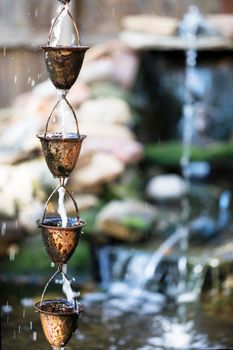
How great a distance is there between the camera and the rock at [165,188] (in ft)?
30.2

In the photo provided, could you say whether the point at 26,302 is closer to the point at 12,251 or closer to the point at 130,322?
the point at 130,322

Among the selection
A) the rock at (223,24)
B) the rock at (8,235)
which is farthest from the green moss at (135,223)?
→ the rock at (223,24)

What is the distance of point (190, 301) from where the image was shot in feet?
24.1

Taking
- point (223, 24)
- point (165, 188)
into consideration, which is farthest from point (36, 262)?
point (223, 24)

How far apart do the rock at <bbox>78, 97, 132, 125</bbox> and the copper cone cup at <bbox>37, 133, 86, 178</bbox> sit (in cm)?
601

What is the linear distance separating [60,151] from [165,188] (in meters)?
5.86

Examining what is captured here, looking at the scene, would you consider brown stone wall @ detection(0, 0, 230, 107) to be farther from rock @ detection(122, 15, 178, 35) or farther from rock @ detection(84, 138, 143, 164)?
rock @ detection(84, 138, 143, 164)

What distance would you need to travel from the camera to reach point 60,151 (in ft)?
11.5

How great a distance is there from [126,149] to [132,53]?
1.61m

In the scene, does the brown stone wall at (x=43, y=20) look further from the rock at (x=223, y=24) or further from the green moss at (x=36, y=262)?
the green moss at (x=36, y=262)

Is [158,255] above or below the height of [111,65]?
below

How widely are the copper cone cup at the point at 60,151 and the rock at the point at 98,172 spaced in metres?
5.18

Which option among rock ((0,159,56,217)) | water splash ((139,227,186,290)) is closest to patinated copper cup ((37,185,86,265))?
water splash ((139,227,186,290))

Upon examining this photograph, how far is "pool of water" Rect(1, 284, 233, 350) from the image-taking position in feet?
19.8
